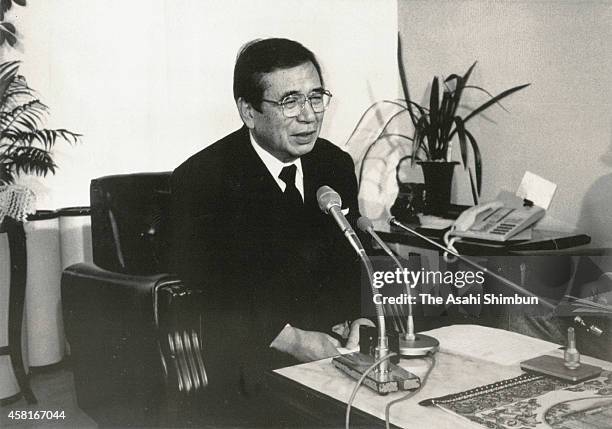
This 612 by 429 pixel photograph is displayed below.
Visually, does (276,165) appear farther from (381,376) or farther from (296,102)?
(381,376)

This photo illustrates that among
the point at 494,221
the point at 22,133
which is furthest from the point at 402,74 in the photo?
the point at 22,133

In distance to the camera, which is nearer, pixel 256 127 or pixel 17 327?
pixel 256 127

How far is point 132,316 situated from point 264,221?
48 cm

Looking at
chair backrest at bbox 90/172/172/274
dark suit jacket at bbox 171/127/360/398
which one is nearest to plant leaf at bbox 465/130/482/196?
dark suit jacket at bbox 171/127/360/398

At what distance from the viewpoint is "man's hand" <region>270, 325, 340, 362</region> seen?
4.99 feet

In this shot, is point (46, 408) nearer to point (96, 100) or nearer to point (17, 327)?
point (17, 327)

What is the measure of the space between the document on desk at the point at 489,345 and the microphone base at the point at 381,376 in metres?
0.23

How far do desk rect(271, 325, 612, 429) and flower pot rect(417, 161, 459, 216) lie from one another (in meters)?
1.05

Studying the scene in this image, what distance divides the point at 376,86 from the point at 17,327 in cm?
167

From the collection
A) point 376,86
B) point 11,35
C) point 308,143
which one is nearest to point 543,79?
point 376,86

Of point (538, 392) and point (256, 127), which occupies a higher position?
point (256, 127)

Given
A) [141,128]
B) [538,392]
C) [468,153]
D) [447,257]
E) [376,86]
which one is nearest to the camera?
[538,392]

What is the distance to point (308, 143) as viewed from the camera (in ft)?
6.29

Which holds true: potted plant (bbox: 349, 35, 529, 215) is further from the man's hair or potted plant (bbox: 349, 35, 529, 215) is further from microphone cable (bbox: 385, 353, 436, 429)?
microphone cable (bbox: 385, 353, 436, 429)
